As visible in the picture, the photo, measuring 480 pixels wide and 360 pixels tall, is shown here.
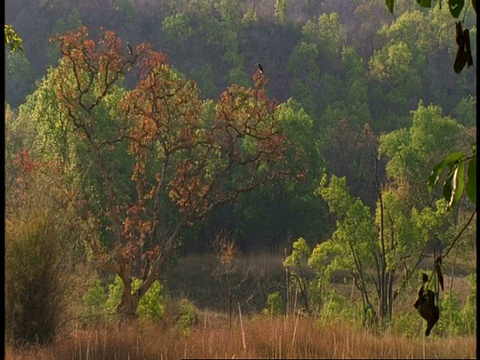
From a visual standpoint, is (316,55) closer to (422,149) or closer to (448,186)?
(422,149)

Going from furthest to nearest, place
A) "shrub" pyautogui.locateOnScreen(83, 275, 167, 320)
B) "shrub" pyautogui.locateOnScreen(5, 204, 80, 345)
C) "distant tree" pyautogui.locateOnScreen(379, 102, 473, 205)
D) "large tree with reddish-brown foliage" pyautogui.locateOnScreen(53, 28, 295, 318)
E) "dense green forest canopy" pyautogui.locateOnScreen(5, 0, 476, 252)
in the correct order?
1. "dense green forest canopy" pyautogui.locateOnScreen(5, 0, 476, 252)
2. "distant tree" pyautogui.locateOnScreen(379, 102, 473, 205)
3. "large tree with reddish-brown foliage" pyautogui.locateOnScreen(53, 28, 295, 318)
4. "shrub" pyautogui.locateOnScreen(83, 275, 167, 320)
5. "shrub" pyautogui.locateOnScreen(5, 204, 80, 345)

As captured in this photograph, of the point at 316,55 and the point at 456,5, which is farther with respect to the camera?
the point at 316,55

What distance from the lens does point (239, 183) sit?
821 inches

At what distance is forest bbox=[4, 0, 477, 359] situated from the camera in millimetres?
2051

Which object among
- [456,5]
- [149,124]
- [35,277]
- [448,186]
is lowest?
[35,277]

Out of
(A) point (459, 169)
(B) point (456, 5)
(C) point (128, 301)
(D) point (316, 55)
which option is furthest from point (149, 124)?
(D) point (316, 55)

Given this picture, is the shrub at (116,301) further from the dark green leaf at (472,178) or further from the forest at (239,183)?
the dark green leaf at (472,178)

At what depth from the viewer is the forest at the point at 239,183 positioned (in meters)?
2.05

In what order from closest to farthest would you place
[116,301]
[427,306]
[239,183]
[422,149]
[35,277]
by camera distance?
[427,306], [35,277], [116,301], [422,149], [239,183]

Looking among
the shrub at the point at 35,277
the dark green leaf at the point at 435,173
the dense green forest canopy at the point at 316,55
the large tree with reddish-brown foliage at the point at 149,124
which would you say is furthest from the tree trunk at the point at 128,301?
the dense green forest canopy at the point at 316,55

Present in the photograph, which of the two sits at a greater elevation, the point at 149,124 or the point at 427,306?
the point at 149,124

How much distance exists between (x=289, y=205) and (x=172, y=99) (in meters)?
10.4

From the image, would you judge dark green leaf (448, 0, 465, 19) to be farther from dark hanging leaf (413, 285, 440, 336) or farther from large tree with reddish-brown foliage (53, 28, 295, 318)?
large tree with reddish-brown foliage (53, 28, 295, 318)

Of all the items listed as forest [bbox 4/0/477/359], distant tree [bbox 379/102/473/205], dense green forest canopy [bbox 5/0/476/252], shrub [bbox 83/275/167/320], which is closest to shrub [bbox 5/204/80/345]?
forest [bbox 4/0/477/359]
